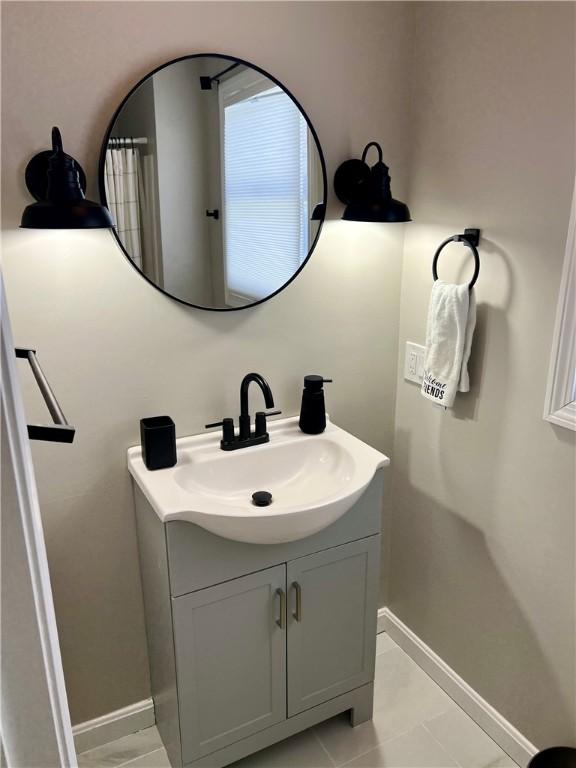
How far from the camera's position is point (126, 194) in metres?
1.57

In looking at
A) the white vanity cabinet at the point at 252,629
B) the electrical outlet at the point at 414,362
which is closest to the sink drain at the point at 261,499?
the white vanity cabinet at the point at 252,629

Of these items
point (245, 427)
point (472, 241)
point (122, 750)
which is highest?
point (472, 241)

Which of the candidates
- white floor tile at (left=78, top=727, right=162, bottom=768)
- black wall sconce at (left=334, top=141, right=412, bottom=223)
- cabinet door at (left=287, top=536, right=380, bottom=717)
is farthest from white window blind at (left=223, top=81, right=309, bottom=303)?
white floor tile at (left=78, top=727, right=162, bottom=768)

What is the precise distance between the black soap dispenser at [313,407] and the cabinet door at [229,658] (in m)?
0.47

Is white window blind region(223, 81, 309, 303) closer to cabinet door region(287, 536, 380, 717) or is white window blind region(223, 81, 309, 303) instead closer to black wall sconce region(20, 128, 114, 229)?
black wall sconce region(20, 128, 114, 229)

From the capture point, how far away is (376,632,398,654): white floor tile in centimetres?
232

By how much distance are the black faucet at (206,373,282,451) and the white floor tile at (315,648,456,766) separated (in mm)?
1025

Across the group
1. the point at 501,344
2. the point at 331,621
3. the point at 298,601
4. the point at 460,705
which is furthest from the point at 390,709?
the point at 501,344

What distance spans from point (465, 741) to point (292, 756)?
22.3 inches

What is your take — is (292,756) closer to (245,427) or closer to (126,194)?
(245,427)

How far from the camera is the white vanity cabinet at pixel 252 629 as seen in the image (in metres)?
1.56

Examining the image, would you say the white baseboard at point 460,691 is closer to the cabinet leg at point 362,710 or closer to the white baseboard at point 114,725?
the cabinet leg at point 362,710

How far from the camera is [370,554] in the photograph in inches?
71.2

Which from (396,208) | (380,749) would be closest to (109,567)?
(380,749)
